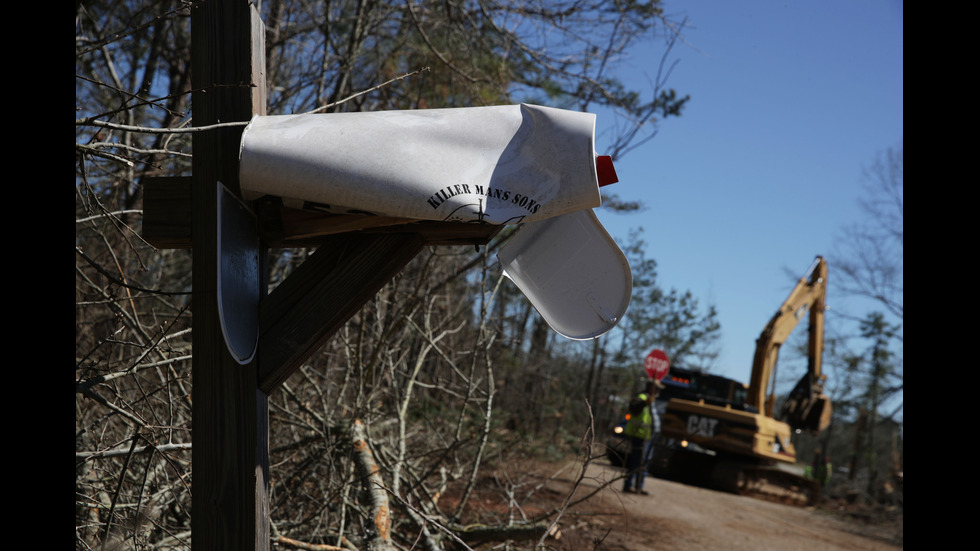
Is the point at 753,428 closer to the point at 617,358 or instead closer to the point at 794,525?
the point at 794,525

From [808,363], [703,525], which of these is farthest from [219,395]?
[808,363]

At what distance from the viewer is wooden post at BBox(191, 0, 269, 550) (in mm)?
2295

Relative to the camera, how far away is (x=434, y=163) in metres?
2.17

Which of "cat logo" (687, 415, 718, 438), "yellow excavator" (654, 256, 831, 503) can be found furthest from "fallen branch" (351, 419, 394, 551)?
"cat logo" (687, 415, 718, 438)

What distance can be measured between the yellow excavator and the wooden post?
13.2 metres

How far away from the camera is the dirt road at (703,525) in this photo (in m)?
7.77

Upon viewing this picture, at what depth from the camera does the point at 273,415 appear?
17.7 feet

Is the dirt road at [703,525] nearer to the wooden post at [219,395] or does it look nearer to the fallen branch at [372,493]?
the fallen branch at [372,493]

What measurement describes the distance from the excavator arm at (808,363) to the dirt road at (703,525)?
2648 mm

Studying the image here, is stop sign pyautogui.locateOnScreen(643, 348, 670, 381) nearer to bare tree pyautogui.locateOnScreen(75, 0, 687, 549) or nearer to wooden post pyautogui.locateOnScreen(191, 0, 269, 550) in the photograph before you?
bare tree pyautogui.locateOnScreen(75, 0, 687, 549)

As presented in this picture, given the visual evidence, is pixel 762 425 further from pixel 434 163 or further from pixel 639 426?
pixel 434 163
